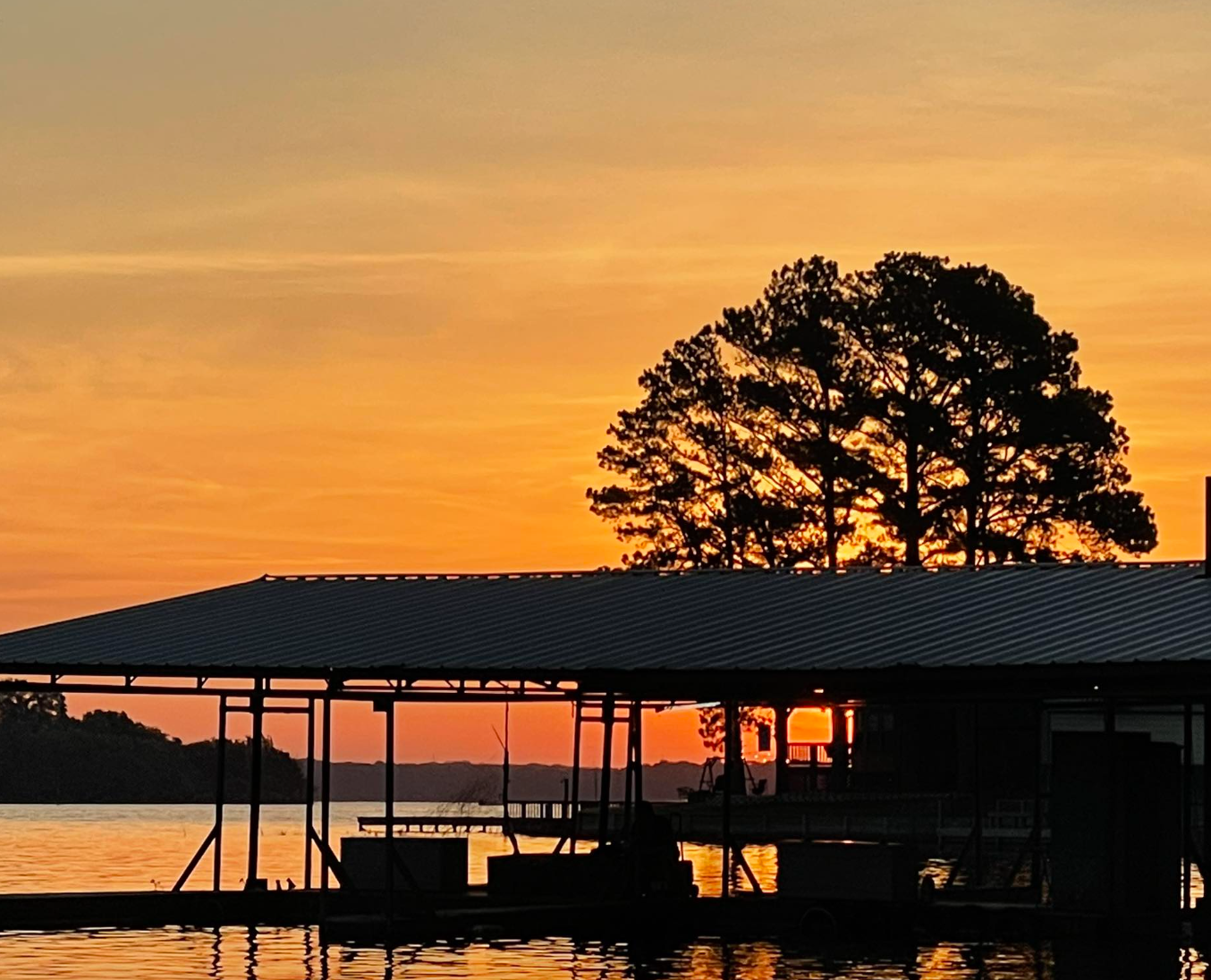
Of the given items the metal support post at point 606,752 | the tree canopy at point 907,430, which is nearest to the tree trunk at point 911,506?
the tree canopy at point 907,430

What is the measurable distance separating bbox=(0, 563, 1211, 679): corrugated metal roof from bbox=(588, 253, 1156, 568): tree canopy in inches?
1220

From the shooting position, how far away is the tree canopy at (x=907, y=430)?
2739 inches

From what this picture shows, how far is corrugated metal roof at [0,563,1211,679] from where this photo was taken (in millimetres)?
30219

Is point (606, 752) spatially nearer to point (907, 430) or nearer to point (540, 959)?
point (540, 959)

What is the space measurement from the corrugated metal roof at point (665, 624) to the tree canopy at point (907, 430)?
102 ft

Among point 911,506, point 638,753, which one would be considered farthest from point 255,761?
point 911,506

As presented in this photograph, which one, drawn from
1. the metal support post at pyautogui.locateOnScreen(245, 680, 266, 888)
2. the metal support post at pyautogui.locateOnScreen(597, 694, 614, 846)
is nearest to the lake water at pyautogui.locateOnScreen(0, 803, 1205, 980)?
the metal support post at pyautogui.locateOnScreen(245, 680, 266, 888)

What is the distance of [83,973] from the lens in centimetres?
2847

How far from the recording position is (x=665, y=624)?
34.0m

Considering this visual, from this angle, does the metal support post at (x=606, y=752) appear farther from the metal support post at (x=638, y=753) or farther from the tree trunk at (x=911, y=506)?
the tree trunk at (x=911, y=506)

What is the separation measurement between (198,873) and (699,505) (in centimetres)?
2143

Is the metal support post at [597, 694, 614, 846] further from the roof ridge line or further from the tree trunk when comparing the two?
the tree trunk

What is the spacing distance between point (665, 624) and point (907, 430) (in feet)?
120

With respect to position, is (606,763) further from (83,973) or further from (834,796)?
(834,796)
